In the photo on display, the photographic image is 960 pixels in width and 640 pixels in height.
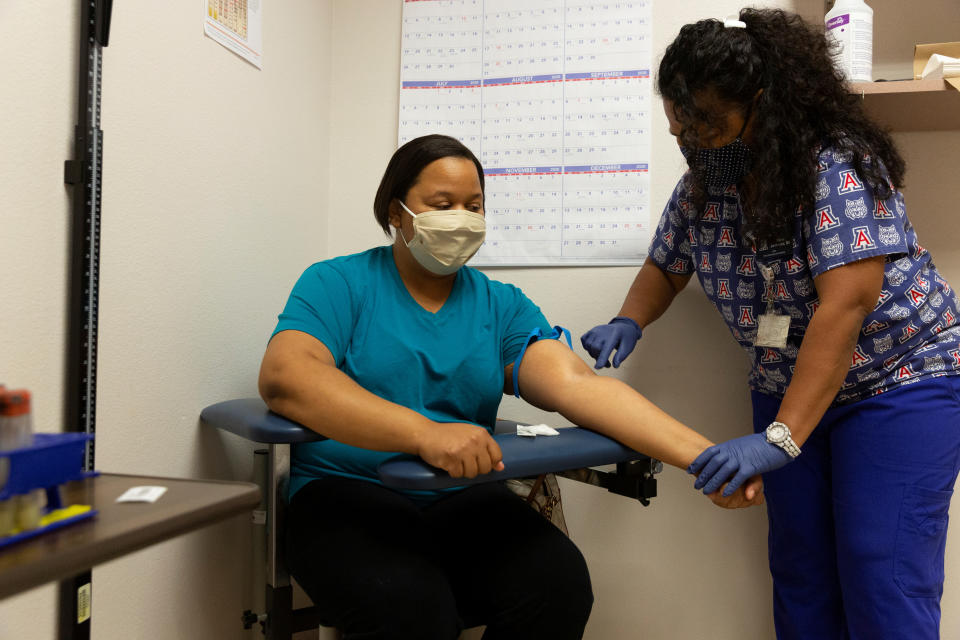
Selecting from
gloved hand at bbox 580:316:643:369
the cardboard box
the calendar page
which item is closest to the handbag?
gloved hand at bbox 580:316:643:369

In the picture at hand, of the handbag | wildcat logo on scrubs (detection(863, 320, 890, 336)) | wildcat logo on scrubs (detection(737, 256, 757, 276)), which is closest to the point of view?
wildcat logo on scrubs (detection(863, 320, 890, 336))

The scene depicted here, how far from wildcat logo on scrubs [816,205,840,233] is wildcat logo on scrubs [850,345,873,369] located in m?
0.26

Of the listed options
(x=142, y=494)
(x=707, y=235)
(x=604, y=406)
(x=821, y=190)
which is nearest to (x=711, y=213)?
(x=707, y=235)

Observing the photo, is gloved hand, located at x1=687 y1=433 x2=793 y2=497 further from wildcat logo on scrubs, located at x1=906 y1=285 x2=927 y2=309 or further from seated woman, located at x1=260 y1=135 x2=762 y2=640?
wildcat logo on scrubs, located at x1=906 y1=285 x2=927 y2=309

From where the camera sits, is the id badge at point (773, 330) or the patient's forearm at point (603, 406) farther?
the id badge at point (773, 330)

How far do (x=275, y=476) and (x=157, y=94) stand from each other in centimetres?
74

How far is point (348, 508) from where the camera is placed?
1.23 meters

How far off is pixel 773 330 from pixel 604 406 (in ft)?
1.21

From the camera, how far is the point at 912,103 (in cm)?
155

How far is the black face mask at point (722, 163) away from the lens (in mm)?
1372

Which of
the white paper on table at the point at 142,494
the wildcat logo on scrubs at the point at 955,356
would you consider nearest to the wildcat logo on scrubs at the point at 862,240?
the wildcat logo on scrubs at the point at 955,356

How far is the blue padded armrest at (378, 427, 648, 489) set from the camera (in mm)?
1021

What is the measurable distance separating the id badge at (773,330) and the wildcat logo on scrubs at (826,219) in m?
0.21

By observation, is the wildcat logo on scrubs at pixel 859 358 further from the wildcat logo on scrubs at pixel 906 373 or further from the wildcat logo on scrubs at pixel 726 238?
the wildcat logo on scrubs at pixel 726 238
